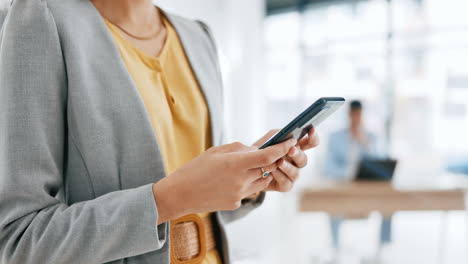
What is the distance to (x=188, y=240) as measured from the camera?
0.68 metres

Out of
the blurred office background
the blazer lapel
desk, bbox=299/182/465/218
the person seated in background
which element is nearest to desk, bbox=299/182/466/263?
desk, bbox=299/182/465/218

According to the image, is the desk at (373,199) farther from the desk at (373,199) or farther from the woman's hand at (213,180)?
the woman's hand at (213,180)

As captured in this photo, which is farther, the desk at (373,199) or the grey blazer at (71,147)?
the desk at (373,199)

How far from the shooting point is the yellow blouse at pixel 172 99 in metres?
0.67

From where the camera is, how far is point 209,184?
1.78 ft

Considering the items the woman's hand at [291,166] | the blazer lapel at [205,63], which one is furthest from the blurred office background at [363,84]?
the woman's hand at [291,166]

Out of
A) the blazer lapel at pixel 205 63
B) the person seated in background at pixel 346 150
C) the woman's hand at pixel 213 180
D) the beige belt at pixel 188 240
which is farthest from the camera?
the person seated in background at pixel 346 150

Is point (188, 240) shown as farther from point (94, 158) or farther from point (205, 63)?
point (205, 63)

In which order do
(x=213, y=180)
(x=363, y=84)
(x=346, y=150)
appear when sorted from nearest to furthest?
(x=213, y=180)
(x=346, y=150)
(x=363, y=84)

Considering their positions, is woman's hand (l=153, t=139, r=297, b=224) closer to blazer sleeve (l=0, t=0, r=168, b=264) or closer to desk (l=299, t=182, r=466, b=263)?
blazer sleeve (l=0, t=0, r=168, b=264)

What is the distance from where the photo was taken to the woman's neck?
28.0 inches

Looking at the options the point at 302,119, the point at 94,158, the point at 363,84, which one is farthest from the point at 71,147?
the point at 363,84

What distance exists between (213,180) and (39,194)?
0.73ft

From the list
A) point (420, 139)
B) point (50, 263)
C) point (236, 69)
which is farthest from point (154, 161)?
point (420, 139)
